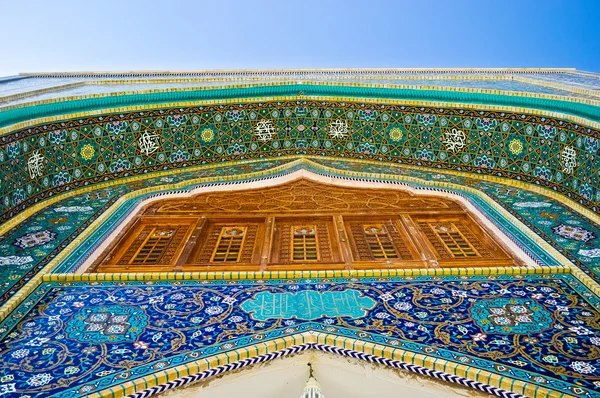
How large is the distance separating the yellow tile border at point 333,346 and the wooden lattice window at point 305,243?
102cm

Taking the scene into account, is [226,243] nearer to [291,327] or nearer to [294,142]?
[291,327]

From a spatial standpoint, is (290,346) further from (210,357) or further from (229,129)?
(229,129)

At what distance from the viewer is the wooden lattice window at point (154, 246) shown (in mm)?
3465

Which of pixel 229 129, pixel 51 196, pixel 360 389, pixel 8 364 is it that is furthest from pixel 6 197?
pixel 360 389

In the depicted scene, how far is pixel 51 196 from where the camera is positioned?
425cm

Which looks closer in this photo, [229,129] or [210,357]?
[210,357]

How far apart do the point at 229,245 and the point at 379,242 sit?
104cm

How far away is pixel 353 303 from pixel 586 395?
3.62 ft

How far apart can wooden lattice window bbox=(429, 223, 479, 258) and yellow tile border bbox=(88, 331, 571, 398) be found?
132 centimetres

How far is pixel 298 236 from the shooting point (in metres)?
3.82

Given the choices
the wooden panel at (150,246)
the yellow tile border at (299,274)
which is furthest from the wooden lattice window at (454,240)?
the wooden panel at (150,246)

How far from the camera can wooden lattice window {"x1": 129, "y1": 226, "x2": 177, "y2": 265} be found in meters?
3.46

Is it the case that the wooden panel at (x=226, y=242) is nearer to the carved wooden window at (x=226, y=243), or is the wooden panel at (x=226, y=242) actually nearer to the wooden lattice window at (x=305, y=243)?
the carved wooden window at (x=226, y=243)

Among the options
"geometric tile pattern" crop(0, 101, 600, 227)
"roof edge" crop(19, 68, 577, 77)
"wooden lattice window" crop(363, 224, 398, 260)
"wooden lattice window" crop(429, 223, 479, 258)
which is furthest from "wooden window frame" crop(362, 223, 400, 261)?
"roof edge" crop(19, 68, 577, 77)
